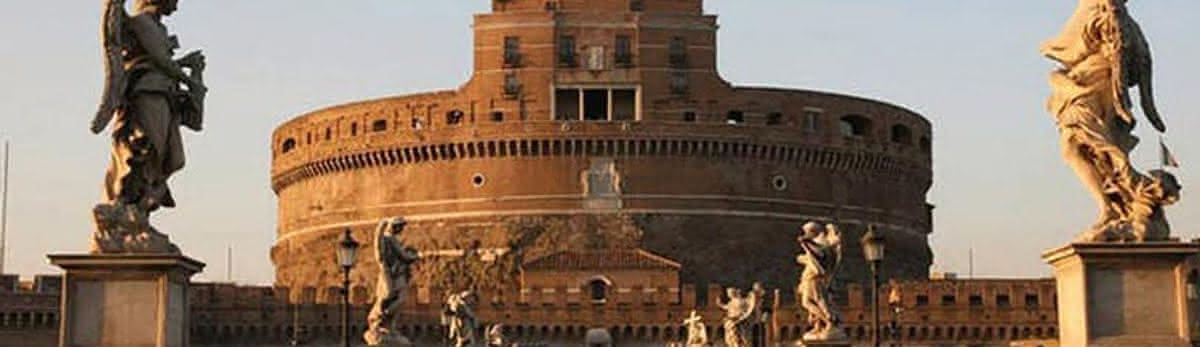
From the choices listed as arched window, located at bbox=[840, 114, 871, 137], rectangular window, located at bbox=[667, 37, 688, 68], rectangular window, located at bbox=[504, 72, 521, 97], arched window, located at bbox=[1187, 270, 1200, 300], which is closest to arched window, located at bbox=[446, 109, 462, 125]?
rectangular window, located at bbox=[504, 72, 521, 97]

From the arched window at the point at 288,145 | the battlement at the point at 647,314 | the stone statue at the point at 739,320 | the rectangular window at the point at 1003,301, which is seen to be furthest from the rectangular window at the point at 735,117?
the stone statue at the point at 739,320

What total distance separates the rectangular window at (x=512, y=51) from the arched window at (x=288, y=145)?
12.4 meters

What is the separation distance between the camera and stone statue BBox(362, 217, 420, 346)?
20016mm

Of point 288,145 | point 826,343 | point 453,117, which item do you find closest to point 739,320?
point 826,343

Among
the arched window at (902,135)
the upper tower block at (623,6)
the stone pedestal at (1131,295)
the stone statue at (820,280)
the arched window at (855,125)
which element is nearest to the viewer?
the stone pedestal at (1131,295)

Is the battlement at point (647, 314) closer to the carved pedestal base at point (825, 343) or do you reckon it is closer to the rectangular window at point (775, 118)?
the rectangular window at point (775, 118)

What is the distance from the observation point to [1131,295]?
12664 mm

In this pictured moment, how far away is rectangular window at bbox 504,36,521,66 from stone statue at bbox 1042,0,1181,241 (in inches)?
2935

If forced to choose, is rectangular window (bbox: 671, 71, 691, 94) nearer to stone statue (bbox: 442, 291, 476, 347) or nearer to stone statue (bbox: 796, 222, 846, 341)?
stone statue (bbox: 442, 291, 476, 347)

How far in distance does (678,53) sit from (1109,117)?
74.9 metres

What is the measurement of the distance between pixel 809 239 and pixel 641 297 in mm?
59876

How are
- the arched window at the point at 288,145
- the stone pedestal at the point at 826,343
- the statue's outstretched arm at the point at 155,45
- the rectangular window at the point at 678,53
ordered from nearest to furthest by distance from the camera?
1. the statue's outstretched arm at the point at 155,45
2. the stone pedestal at the point at 826,343
3. the rectangular window at the point at 678,53
4. the arched window at the point at 288,145

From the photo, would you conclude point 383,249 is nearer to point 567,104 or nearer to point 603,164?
point 603,164

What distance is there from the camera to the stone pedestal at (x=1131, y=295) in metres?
12.6
